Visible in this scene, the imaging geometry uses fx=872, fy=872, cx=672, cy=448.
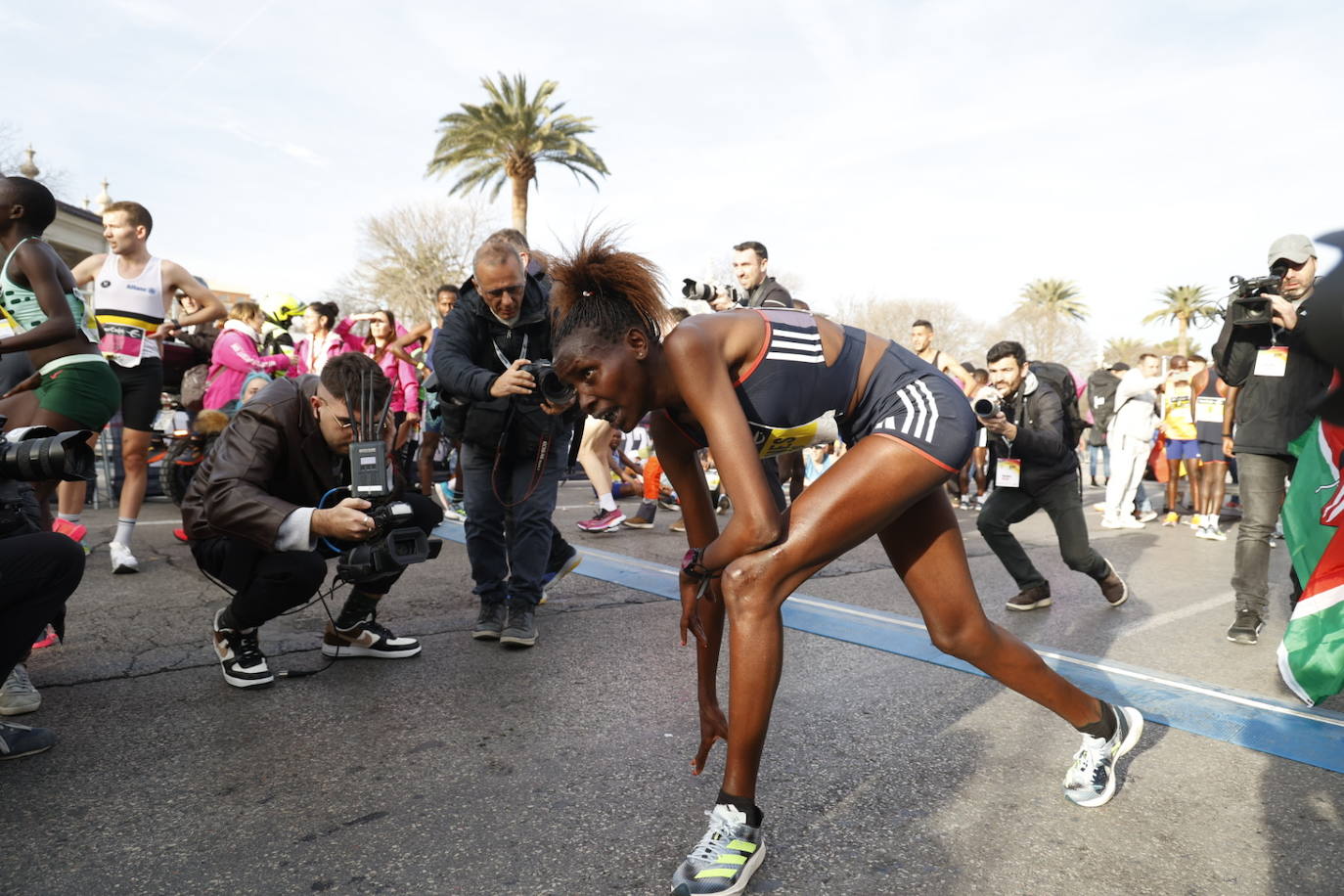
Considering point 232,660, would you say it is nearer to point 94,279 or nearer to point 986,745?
point 986,745

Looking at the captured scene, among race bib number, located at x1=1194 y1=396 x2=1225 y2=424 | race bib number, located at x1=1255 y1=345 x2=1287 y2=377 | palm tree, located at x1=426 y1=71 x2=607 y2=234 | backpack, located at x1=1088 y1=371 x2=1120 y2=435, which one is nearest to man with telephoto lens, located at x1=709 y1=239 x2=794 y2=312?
race bib number, located at x1=1255 y1=345 x2=1287 y2=377

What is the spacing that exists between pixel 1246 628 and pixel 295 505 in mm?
4582

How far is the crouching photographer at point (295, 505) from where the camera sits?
3.11m

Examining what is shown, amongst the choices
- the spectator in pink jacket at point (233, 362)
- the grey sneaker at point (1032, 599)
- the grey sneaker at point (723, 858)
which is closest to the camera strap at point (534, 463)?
the grey sneaker at point (723, 858)

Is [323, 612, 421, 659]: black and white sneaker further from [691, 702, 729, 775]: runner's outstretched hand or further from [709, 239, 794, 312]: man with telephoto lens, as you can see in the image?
[709, 239, 794, 312]: man with telephoto lens

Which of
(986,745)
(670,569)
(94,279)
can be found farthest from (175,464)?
(986,745)

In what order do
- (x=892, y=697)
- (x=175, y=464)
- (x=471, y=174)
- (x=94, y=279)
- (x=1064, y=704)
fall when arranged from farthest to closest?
(x=471, y=174) < (x=175, y=464) < (x=94, y=279) < (x=892, y=697) < (x=1064, y=704)

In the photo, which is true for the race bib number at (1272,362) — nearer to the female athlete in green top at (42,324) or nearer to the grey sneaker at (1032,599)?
the grey sneaker at (1032,599)

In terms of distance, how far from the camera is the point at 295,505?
135 inches

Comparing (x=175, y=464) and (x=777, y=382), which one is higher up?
(x=777, y=382)

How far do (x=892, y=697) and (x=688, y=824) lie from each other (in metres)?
1.33

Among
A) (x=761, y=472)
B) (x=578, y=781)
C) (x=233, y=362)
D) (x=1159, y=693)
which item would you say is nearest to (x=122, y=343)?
(x=233, y=362)

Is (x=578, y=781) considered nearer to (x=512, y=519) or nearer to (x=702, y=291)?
(x=512, y=519)

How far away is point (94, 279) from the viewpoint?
530cm
